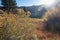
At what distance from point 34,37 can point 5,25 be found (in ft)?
6.61

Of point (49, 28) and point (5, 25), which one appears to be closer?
point (5, 25)

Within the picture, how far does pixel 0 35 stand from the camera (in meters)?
12.5

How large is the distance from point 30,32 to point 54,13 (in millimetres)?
10620

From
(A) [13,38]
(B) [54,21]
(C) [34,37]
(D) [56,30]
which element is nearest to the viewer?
(A) [13,38]

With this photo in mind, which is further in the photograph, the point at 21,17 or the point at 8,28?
the point at 21,17

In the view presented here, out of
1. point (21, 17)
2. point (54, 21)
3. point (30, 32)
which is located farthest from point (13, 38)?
point (54, 21)

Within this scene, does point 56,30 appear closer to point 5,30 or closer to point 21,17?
point 21,17

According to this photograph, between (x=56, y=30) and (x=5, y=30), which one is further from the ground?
(x=5, y=30)

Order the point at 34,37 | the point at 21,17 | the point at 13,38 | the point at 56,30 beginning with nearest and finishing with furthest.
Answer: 1. the point at 13,38
2. the point at 34,37
3. the point at 21,17
4. the point at 56,30

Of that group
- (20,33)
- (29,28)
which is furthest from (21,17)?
(20,33)

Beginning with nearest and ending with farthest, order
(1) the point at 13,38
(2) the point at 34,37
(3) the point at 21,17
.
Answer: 1. (1) the point at 13,38
2. (2) the point at 34,37
3. (3) the point at 21,17

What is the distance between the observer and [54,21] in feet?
76.7

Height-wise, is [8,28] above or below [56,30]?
above

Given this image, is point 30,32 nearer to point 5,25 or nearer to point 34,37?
point 34,37
